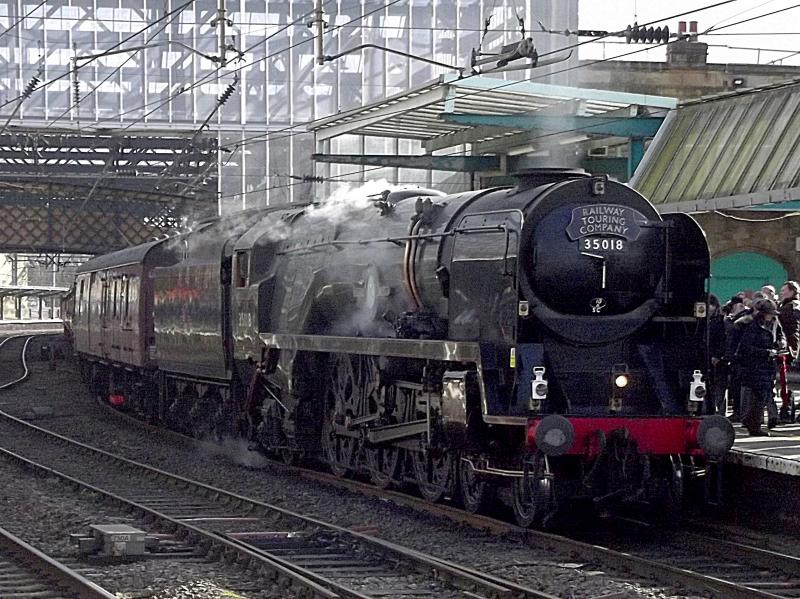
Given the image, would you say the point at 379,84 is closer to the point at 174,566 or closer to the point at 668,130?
the point at 668,130

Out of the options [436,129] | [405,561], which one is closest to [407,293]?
[405,561]

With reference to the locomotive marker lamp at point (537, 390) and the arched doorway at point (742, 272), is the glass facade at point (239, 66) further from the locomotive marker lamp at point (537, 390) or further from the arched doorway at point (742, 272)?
the locomotive marker lamp at point (537, 390)

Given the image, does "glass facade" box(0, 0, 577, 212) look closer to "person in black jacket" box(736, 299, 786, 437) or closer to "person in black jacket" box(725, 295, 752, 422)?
"person in black jacket" box(725, 295, 752, 422)

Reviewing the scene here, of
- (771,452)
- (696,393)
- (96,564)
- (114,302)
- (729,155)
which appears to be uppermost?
(729,155)

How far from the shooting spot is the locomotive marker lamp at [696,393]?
436 inches

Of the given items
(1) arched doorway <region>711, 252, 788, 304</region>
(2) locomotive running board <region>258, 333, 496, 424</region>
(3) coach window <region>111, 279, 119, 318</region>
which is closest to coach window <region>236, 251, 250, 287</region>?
(2) locomotive running board <region>258, 333, 496, 424</region>

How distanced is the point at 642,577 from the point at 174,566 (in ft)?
11.4

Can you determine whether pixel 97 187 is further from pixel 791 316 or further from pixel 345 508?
pixel 791 316

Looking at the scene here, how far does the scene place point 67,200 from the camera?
141 ft

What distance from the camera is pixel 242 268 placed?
1659cm

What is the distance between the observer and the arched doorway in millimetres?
25672

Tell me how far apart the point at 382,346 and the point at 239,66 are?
2829cm

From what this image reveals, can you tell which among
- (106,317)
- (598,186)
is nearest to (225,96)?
(106,317)

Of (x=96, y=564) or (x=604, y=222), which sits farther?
(x=604, y=222)
